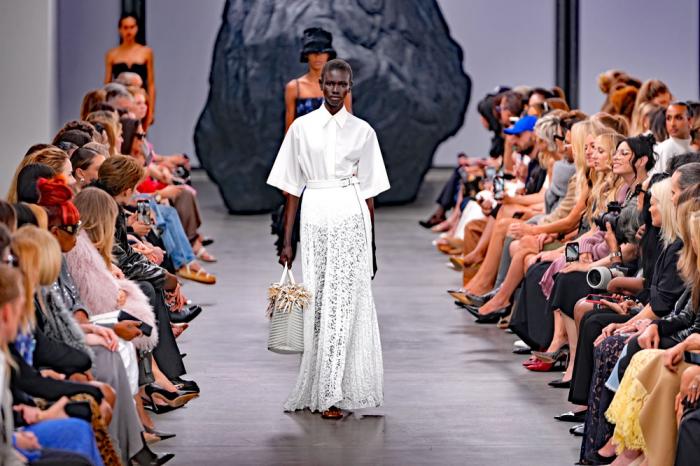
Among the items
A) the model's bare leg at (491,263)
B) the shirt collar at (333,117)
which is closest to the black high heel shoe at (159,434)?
the shirt collar at (333,117)

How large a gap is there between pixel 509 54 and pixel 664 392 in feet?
39.4

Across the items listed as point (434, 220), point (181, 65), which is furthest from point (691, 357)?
point (181, 65)

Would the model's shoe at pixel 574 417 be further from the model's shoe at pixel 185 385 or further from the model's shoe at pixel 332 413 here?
the model's shoe at pixel 185 385

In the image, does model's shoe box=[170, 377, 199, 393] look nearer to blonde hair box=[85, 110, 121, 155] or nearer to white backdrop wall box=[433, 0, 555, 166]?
blonde hair box=[85, 110, 121, 155]

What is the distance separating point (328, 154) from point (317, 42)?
183 centimetres

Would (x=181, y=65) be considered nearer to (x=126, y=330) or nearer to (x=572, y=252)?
(x=572, y=252)

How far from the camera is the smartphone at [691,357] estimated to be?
4.36 metres

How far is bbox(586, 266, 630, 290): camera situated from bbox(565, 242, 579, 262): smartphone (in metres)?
0.59

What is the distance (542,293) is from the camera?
662 cm

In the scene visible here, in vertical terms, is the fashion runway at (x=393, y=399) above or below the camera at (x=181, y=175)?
below

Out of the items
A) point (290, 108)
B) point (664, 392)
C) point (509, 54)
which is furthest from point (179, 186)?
point (509, 54)

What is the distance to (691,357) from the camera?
4367 millimetres

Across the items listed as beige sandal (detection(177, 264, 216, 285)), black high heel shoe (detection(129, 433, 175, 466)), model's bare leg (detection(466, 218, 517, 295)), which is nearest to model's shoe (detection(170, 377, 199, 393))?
black high heel shoe (detection(129, 433, 175, 466))

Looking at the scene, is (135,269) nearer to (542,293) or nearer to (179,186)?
(542,293)
